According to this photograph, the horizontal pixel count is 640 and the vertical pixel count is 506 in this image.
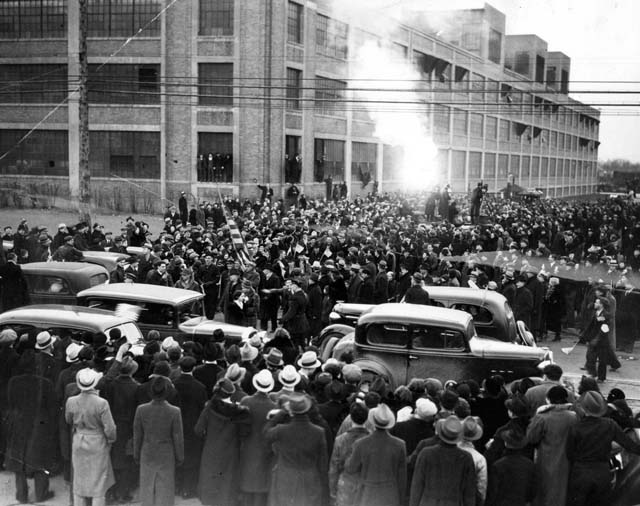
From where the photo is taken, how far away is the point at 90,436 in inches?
268

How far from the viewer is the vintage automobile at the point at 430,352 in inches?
377

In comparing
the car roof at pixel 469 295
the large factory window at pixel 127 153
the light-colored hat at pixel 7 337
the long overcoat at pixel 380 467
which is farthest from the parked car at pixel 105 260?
the large factory window at pixel 127 153

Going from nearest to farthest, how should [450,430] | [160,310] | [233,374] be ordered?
[450,430], [233,374], [160,310]

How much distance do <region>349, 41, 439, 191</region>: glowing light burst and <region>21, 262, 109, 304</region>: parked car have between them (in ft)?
84.9

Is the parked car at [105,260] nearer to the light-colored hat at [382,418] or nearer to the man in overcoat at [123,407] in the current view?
the man in overcoat at [123,407]

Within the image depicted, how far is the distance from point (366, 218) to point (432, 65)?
70.6 feet

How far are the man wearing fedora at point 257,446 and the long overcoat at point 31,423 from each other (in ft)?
7.31

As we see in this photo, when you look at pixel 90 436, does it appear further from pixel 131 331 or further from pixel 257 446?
pixel 131 331

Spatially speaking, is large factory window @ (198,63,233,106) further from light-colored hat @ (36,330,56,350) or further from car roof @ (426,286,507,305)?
light-colored hat @ (36,330,56,350)

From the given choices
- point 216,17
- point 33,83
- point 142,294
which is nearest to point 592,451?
point 142,294

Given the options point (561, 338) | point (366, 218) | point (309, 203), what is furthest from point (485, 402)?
point (309, 203)

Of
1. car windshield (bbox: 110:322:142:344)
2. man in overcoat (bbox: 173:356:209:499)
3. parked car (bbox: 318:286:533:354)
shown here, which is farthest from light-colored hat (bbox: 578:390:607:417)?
car windshield (bbox: 110:322:142:344)

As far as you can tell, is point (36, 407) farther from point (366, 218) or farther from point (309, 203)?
point (309, 203)

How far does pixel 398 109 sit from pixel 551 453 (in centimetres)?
3566
